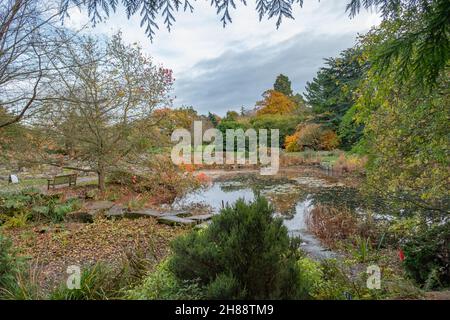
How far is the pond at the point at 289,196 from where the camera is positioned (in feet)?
22.0

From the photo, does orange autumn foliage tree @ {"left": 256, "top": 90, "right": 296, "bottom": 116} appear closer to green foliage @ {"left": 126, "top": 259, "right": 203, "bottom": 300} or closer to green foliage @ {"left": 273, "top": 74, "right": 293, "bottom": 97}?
green foliage @ {"left": 273, "top": 74, "right": 293, "bottom": 97}

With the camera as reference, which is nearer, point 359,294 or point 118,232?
point 359,294

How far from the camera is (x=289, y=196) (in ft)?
32.7

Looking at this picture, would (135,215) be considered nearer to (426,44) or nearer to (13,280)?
(13,280)

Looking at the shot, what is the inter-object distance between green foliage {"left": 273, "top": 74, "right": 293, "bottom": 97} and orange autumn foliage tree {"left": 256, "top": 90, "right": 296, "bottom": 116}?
1699mm

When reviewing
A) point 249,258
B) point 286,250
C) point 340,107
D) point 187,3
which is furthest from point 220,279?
point 340,107

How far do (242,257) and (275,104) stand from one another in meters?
25.6

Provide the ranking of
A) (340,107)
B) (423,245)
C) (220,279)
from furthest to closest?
1. (340,107)
2. (423,245)
3. (220,279)

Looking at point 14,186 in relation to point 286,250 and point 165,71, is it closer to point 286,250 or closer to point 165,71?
point 165,71

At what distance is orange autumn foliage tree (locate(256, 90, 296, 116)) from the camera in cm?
2652

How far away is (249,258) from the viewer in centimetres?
204

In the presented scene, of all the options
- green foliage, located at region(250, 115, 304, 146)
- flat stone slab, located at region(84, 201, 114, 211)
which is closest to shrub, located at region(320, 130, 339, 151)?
green foliage, located at region(250, 115, 304, 146)

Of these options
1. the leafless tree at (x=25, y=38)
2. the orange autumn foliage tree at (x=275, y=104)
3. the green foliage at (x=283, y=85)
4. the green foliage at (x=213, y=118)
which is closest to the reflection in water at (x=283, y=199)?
the leafless tree at (x=25, y=38)

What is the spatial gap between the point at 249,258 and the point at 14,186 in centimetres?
880
